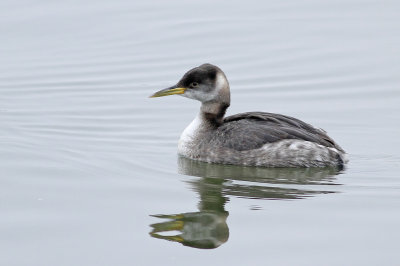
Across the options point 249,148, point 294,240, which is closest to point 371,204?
point 294,240

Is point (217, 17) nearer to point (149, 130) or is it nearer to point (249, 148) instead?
point (149, 130)

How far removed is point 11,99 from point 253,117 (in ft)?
14.9

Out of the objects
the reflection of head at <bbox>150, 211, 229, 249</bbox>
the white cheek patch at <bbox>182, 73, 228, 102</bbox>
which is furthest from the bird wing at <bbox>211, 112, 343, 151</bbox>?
the reflection of head at <bbox>150, 211, 229, 249</bbox>

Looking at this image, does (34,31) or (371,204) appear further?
(34,31)

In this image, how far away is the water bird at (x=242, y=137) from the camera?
11469 mm

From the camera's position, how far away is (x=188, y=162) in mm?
→ 11859

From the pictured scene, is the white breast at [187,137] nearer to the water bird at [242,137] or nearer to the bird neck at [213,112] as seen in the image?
the water bird at [242,137]

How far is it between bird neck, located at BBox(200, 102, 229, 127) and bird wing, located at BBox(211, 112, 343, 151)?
0.31m

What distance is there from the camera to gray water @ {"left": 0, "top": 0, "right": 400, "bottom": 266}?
8.99 metres

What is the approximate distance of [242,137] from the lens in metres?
11.6

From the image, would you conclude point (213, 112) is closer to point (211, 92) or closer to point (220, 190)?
point (211, 92)

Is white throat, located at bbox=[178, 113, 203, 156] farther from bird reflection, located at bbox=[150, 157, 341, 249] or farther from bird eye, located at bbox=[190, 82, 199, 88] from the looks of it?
bird eye, located at bbox=[190, 82, 199, 88]

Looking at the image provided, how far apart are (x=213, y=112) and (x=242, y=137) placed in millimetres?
722

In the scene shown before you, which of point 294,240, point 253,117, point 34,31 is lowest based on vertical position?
point 294,240
